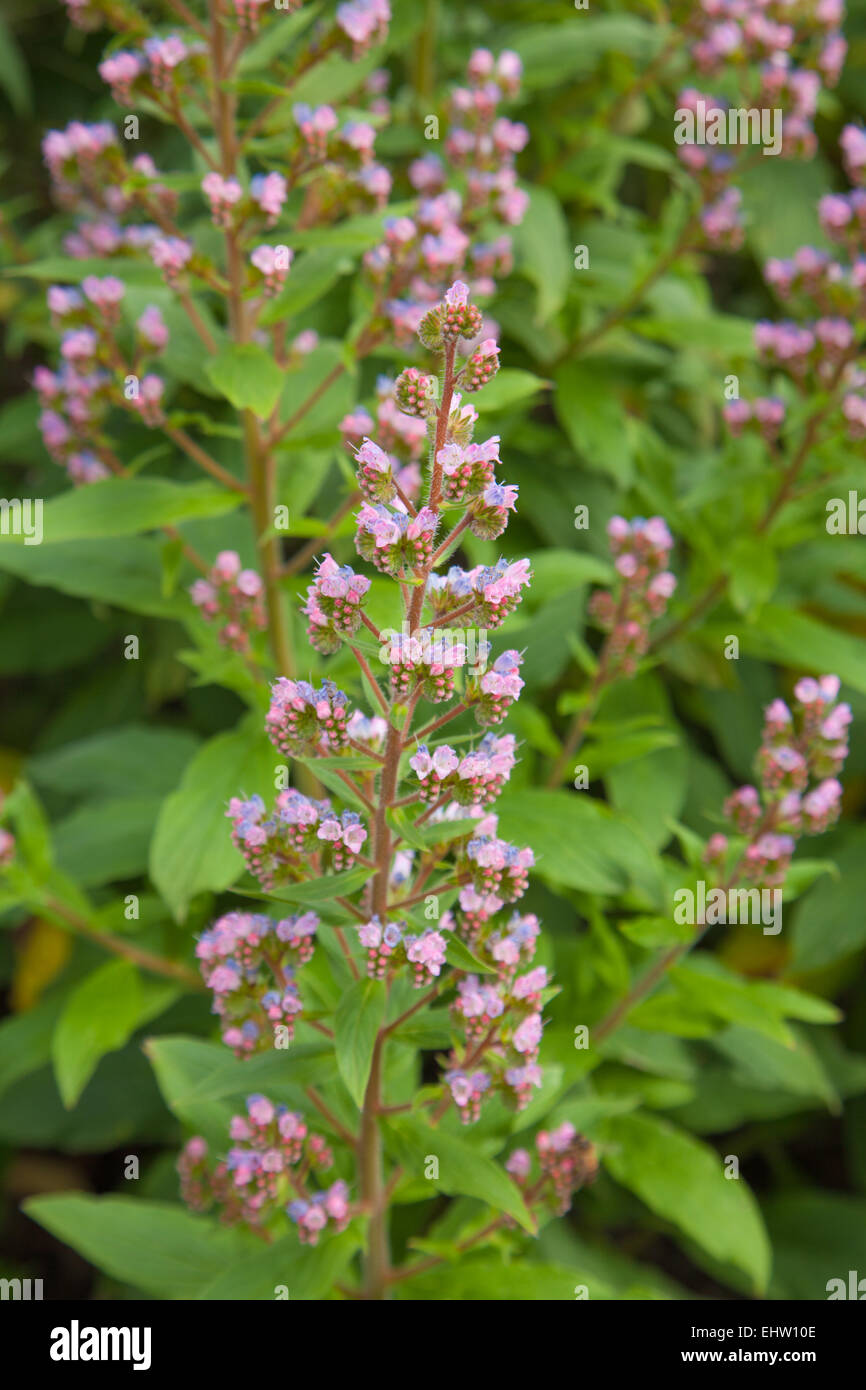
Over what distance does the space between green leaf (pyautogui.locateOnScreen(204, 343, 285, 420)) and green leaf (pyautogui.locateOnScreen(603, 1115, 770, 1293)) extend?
125 centimetres

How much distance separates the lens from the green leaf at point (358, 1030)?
121 cm

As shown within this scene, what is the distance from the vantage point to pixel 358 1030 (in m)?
1.26

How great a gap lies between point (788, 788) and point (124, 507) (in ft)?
3.37

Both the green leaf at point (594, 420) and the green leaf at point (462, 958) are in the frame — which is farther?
the green leaf at point (594, 420)

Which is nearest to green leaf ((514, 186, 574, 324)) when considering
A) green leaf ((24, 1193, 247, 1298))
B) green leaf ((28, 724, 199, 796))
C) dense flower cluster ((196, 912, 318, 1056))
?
green leaf ((28, 724, 199, 796))

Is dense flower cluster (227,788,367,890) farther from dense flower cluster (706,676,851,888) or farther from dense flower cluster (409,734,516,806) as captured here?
dense flower cluster (706,676,851,888)

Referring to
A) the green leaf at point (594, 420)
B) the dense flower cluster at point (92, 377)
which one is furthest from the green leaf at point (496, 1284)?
the green leaf at point (594, 420)

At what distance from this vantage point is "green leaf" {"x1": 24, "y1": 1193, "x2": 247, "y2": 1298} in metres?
1.83

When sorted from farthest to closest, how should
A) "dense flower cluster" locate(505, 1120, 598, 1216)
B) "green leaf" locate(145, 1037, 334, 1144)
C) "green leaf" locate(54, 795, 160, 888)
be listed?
"green leaf" locate(54, 795, 160, 888), "dense flower cluster" locate(505, 1120, 598, 1216), "green leaf" locate(145, 1037, 334, 1144)

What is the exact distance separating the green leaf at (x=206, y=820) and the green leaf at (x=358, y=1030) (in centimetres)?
→ 47

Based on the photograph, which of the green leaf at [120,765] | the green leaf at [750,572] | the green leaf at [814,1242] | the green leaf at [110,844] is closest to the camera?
the green leaf at [750,572]

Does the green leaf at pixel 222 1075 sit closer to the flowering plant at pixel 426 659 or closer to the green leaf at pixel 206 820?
the flowering plant at pixel 426 659

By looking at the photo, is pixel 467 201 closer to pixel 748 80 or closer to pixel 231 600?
pixel 748 80
